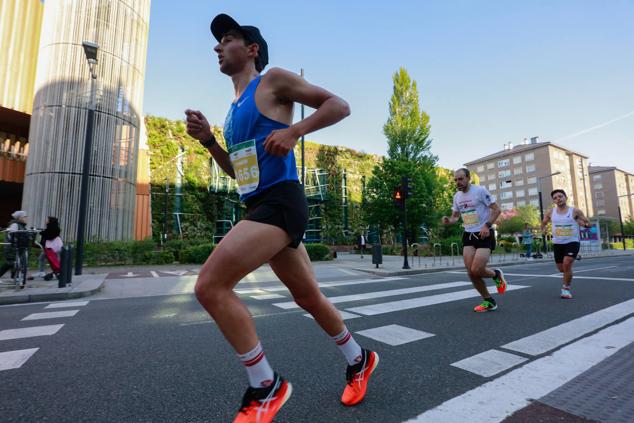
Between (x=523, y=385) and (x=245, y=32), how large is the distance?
2.73 metres

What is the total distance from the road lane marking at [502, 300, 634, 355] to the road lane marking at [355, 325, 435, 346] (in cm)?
76

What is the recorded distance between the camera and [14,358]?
2779 mm

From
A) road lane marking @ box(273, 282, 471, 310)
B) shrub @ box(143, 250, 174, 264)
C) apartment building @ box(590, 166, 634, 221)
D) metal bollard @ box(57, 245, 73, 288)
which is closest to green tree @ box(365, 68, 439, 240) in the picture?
shrub @ box(143, 250, 174, 264)

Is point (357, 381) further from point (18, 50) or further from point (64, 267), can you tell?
point (18, 50)

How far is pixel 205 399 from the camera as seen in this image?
6.36 ft

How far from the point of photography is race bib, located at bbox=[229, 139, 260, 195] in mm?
1733

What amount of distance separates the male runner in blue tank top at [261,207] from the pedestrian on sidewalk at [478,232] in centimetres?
313

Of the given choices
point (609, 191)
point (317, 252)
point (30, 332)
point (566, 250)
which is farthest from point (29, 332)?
point (609, 191)

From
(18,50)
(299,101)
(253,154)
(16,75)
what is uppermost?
(18,50)

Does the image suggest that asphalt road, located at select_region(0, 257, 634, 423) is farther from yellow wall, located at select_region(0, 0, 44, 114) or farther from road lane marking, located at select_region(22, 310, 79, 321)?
yellow wall, located at select_region(0, 0, 44, 114)

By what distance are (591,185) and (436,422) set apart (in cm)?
12014

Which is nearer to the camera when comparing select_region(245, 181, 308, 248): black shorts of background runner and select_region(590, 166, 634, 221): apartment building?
select_region(245, 181, 308, 248): black shorts of background runner

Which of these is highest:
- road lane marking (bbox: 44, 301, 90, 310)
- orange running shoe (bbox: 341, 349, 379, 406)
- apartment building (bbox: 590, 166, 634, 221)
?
apartment building (bbox: 590, 166, 634, 221)

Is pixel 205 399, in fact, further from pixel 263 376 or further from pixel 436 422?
pixel 436 422
